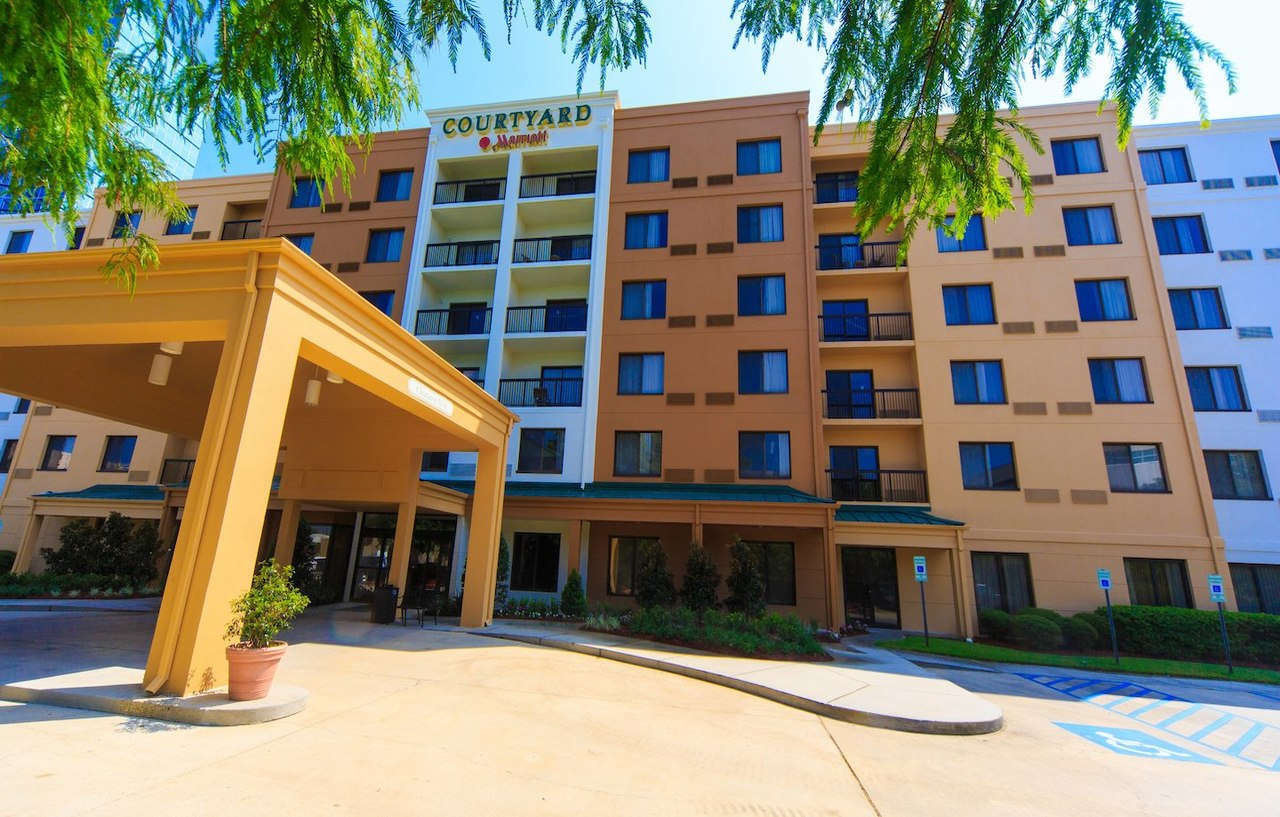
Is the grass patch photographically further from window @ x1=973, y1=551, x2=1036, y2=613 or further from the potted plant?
the potted plant

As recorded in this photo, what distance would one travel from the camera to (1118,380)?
1975cm

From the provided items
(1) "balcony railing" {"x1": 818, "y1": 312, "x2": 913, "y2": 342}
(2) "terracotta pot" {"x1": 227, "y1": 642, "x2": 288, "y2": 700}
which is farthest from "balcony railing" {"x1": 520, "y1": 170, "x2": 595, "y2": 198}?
(2) "terracotta pot" {"x1": 227, "y1": 642, "x2": 288, "y2": 700}

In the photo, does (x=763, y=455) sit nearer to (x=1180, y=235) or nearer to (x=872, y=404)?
(x=872, y=404)

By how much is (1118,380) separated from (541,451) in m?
20.1

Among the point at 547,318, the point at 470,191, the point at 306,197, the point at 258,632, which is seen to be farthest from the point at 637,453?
the point at 306,197

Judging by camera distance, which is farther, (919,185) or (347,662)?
(347,662)

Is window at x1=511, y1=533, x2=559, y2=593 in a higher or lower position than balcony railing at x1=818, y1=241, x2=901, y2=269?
lower

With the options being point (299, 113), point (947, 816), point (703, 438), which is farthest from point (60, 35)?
point (703, 438)

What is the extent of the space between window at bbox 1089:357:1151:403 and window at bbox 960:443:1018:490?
3.57 m

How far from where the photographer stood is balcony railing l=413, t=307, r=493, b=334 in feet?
75.2

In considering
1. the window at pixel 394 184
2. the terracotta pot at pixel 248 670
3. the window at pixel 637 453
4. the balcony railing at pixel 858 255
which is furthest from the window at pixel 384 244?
the terracotta pot at pixel 248 670

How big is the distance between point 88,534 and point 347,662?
16.1 meters

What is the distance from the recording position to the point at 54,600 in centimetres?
1530

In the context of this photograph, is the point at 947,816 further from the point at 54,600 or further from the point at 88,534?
the point at 88,534
